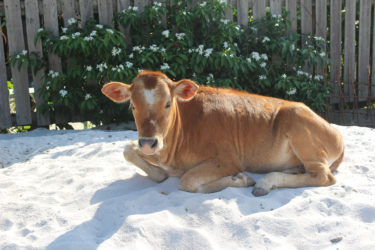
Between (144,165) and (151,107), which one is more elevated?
(151,107)

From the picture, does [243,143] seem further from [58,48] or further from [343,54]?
[343,54]

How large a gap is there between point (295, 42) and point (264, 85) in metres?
1.18

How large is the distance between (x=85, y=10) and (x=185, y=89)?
171 inches

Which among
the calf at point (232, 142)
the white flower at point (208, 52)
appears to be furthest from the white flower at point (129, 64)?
the calf at point (232, 142)

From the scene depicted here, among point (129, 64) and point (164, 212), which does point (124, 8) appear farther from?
point (164, 212)

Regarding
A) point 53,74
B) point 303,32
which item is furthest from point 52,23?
point 303,32

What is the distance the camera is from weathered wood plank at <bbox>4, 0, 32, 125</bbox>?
7480 mm

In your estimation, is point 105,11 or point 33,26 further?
point 105,11

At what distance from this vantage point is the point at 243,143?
15.2 ft

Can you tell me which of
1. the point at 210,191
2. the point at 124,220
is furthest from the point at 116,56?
the point at 124,220

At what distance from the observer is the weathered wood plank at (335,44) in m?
9.07

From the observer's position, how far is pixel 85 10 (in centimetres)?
781

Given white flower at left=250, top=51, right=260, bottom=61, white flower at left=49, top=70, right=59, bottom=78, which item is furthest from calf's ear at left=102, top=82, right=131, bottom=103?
white flower at left=250, top=51, right=260, bottom=61

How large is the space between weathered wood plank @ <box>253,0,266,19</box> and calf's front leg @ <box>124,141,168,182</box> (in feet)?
16.7
